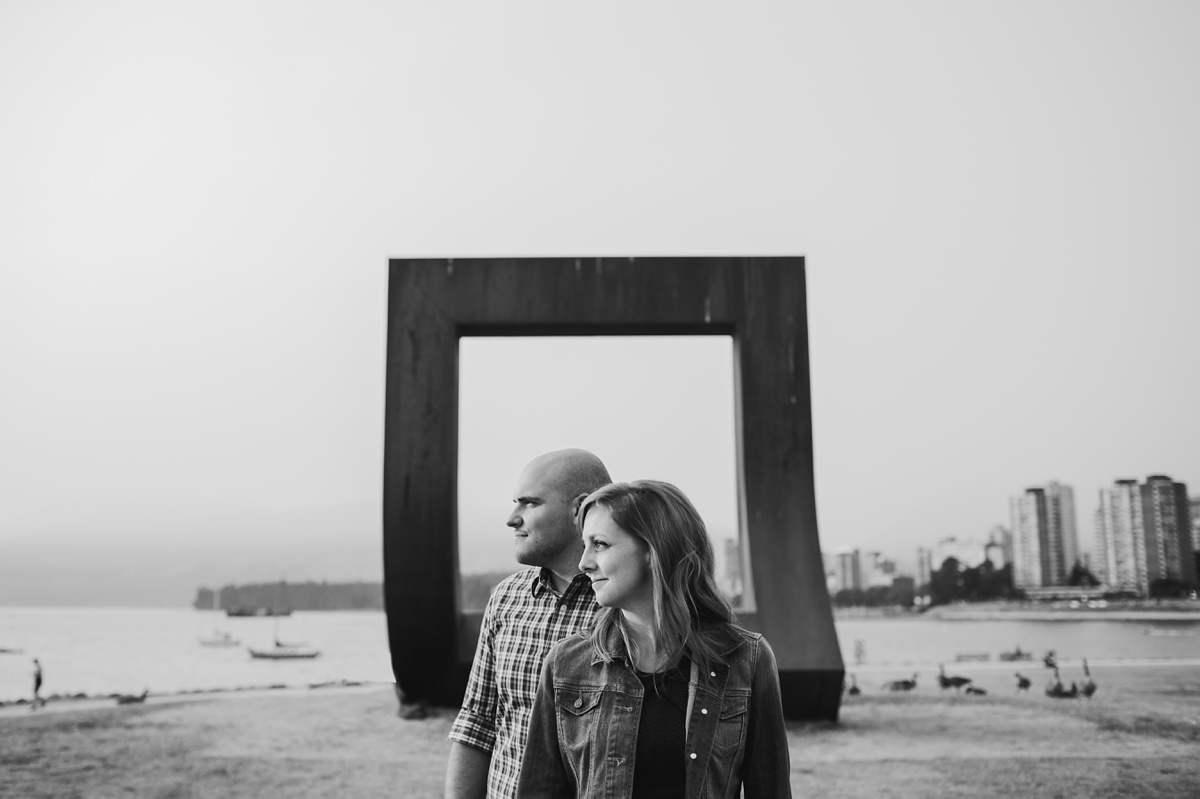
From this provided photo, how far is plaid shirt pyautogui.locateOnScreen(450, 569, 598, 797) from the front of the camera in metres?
1.93

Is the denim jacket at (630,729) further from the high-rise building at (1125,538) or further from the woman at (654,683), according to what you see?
the high-rise building at (1125,538)

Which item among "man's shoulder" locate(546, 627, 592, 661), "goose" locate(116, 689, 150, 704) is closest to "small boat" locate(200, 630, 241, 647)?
"goose" locate(116, 689, 150, 704)

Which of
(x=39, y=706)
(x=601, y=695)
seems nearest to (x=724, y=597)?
(x=601, y=695)

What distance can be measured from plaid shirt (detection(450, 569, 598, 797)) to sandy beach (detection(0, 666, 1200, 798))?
2790 mm

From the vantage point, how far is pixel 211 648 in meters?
26.6

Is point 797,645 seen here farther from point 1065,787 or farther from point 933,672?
point 933,672

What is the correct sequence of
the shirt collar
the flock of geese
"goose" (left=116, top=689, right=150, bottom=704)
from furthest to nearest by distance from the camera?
"goose" (left=116, top=689, right=150, bottom=704) → the flock of geese → the shirt collar

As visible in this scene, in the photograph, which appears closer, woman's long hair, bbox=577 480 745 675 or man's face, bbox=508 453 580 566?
woman's long hair, bbox=577 480 745 675

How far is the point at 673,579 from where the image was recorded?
164cm

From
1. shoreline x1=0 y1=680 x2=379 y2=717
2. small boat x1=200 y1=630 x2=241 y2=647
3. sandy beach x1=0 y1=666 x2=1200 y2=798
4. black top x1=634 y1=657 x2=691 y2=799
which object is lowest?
small boat x1=200 y1=630 x2=241 y2=647

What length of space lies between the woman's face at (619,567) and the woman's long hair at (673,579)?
0.02 meters

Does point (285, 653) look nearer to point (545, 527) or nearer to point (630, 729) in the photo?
point (545, 527)

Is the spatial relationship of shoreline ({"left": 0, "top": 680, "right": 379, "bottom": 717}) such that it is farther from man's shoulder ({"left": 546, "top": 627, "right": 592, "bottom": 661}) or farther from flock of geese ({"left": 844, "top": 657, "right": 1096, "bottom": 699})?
man's shoulder ({"left": 546, "top": 627, "right": 592, "bottom": 661})

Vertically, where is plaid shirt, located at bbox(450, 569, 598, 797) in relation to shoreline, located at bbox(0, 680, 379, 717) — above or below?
above
